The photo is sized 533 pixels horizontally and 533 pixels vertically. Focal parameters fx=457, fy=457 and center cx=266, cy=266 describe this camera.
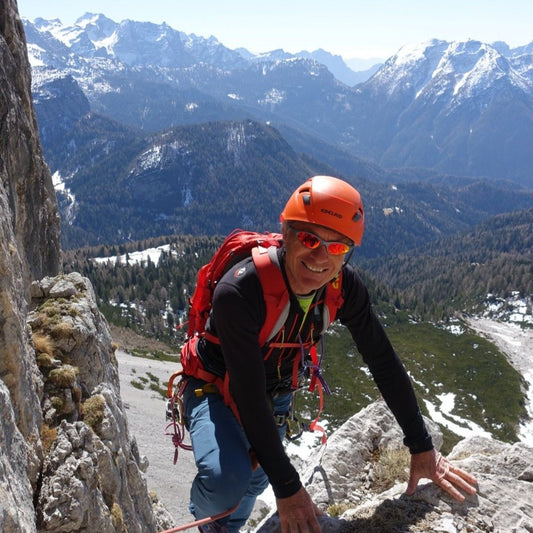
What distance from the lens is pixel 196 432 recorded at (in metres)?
5.84

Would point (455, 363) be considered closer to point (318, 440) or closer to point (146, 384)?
point (318, 440)

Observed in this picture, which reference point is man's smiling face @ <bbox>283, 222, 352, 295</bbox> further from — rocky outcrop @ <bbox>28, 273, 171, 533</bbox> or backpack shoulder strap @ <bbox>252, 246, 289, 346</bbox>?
rocky outcrop @ <bbox>28, 273, 171, 533</bbox>

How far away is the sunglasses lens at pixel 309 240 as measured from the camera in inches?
200

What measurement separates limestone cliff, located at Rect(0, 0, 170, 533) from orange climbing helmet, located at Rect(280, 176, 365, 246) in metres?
4.29

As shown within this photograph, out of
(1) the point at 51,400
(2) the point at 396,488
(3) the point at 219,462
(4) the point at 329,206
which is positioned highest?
(4) the point at 329,206

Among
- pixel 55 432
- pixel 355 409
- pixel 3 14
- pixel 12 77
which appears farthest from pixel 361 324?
pixel 355 409

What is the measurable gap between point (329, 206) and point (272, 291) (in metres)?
1.14

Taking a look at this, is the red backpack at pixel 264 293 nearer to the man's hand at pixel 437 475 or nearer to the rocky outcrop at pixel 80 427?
the man's hand at pixel 437 475

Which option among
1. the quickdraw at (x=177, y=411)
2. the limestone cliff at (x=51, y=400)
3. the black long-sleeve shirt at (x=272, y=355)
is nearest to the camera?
the black long-sleeve shirt at (x=272, y=355)

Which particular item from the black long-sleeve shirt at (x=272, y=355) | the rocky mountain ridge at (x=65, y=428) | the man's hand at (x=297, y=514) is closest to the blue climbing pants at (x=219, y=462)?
the black long-sleeve shirt at (x=272, y=355)

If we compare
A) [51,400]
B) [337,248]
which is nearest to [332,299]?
[337,248]

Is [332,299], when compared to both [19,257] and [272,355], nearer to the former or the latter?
[272,355]

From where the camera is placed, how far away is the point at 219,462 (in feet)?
17.6

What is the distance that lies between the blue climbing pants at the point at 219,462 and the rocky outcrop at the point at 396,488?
0.58 m
